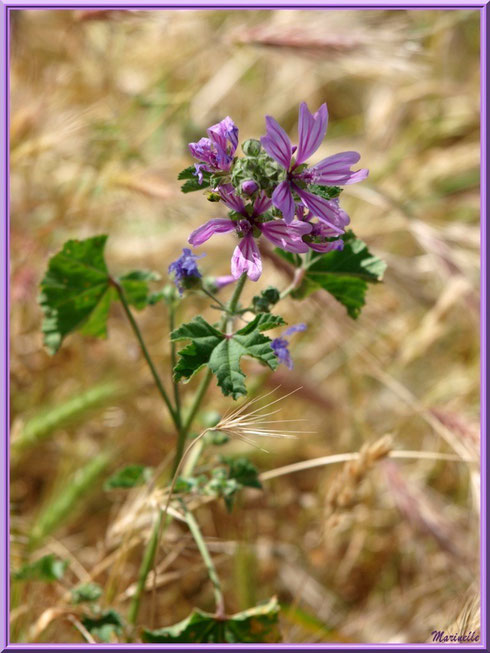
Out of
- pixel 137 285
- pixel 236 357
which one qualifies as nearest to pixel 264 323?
pixel 236 357

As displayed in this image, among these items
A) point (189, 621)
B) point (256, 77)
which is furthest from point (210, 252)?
point (189, 621)

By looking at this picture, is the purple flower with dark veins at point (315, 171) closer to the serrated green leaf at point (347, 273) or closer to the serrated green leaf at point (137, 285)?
the serrated green leaf at point (347, 273)

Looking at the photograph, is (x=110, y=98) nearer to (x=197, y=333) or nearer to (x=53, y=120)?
(x=53, y=120)

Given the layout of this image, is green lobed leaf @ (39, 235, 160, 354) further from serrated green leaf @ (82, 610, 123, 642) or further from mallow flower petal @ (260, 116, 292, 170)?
serrated green leaf @ (82, 610, 123, 642)

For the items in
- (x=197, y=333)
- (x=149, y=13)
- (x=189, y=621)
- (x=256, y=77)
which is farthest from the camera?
(x=256, y=77)

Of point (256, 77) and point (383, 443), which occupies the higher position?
point (256, 77)

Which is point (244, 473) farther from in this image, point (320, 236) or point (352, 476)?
point (320, 236)

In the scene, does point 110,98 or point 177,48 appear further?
point 177,48
